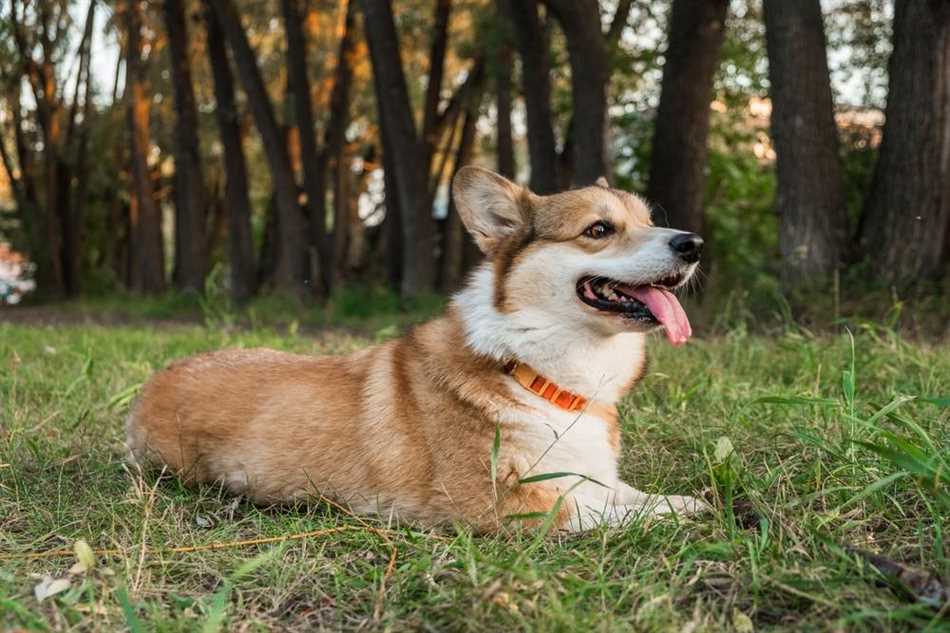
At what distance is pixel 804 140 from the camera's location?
8.05 m

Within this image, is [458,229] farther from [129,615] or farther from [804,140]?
[129,615]

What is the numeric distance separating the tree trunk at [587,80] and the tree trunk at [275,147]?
5555 millimetres

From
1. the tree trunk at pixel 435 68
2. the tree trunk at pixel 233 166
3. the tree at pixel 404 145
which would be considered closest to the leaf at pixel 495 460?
the tree at pixel 404 145

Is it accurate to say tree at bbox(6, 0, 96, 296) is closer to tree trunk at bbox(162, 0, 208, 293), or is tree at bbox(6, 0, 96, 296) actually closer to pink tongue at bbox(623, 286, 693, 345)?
tree trunk at bbox(162, 0, 208, 293)

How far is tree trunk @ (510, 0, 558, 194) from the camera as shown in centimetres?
1137

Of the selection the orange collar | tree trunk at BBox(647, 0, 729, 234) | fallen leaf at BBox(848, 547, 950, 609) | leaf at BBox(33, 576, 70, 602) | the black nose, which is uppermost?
tree trunk at BBox(647, 0, 729, 234)

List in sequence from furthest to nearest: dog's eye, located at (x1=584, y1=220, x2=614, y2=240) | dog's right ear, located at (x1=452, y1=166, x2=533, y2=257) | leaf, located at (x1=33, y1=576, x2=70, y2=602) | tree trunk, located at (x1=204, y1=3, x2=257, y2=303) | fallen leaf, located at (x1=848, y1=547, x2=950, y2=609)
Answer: tree trunk, located at (x1=204, y1=3, x2=257, y2=303)
dog's right ear, located at (x1=452, y1=166, x2=533, y2=257)
dog's eye, located at (x1=584, y1=220, x2=614, y2=240)
leaf, located at (x1=33, y1=576, x2=70, y2=602)
fallen leaf, located at (x1=848, y1=547, x2=950, y2=609)

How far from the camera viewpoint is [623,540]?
9.79 ft

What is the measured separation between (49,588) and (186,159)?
50.1 ft

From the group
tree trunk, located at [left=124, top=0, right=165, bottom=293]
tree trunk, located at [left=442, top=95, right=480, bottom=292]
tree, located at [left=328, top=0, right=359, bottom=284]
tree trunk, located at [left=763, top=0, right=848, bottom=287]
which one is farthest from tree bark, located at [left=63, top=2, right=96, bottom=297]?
tree trunk, located at [left=763, top=0, right=848, bottom=287]

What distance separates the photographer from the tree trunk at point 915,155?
302 inches

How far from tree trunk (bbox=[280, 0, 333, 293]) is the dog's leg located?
11.9 metres

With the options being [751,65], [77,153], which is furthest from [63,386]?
[77,153]

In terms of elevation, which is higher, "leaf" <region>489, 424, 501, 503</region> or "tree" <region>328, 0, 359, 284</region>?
Answer: "tree" <region>328, 0, 359, 284</region>
